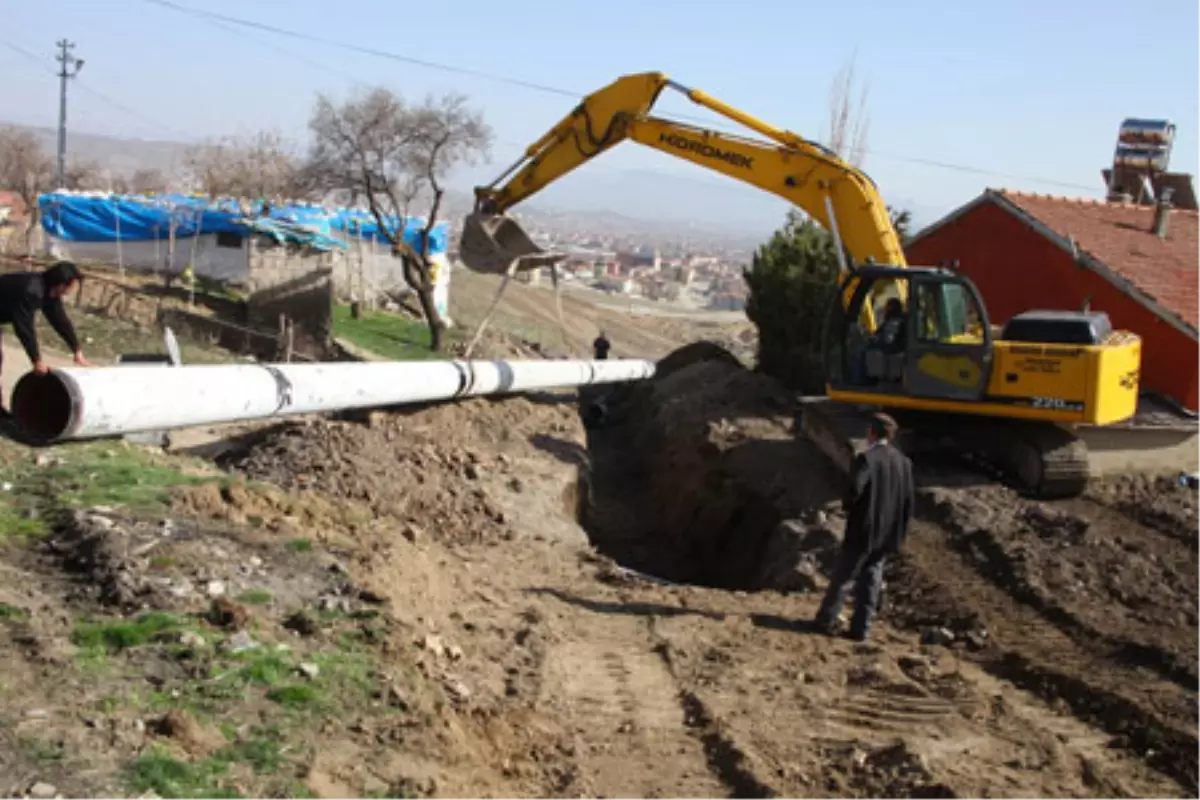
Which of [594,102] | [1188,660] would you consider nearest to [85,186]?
[594,102]

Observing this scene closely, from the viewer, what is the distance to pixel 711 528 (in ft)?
49.0

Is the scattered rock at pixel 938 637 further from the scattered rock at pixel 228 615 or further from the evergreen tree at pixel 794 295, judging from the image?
the evergreen tree at pixel 794 295

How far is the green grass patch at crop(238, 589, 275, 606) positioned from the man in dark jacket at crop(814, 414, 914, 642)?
4358 millimetres

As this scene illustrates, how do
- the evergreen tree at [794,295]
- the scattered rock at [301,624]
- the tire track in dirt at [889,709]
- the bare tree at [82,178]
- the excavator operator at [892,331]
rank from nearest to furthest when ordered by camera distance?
the scattered rock at [301,624] → the tire track in dirt at [889,709] → the excavator operator at [892,331] → the evergreen tree at [794,295] → the bare tree at [82,178]

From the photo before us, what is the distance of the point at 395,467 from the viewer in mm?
11695

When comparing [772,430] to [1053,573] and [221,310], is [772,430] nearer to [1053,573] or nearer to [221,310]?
[1053,573]

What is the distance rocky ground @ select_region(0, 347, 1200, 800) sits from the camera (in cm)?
517

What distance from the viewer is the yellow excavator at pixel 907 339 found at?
41.4 ft

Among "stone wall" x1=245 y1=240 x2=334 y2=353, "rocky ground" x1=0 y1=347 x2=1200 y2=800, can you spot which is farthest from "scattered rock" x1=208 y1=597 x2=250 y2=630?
"stone wall" x1=245 y1=240 x2=334 y2=353

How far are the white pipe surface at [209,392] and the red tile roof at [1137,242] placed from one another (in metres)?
10.2

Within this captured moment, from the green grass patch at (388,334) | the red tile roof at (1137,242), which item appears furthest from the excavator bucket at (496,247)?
the red tile roof at (1137,242)

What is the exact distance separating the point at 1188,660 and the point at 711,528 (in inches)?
296

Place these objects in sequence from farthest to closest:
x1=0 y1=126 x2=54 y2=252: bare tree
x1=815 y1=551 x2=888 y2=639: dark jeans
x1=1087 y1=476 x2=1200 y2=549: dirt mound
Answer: x1=0 y1=126 x2=54 y2=252: bare tree → x1=1087 y1=476 x2=1200 y2=549: dirt mound → x1=815 y1=551 x2=888 y2=639: dark jeans

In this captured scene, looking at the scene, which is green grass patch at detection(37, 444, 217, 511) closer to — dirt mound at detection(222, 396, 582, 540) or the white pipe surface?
the white pipe surface
